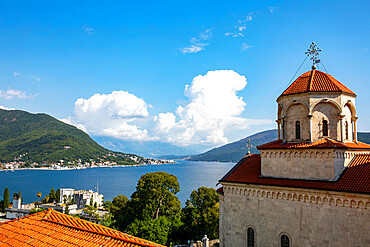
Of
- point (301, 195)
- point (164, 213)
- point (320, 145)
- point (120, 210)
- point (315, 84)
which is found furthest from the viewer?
point (120, 210)

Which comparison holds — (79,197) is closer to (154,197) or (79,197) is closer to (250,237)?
(154,197)

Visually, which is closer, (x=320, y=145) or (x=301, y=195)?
(x=301, y=195)

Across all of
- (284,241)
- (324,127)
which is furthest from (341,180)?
(284,241)

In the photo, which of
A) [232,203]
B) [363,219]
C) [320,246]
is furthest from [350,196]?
[232,203]

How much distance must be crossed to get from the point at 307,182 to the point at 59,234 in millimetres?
12389

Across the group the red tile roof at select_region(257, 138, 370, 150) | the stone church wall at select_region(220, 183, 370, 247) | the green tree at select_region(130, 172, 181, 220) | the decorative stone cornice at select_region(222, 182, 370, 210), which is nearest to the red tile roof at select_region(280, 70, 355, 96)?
the red tile roof at select_region(257, 138, 370, 150)

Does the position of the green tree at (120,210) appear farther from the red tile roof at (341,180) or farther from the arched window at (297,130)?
the arched window at (297,130)

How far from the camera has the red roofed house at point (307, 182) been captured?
1239cm

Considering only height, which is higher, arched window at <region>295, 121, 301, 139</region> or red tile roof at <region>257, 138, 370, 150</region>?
arched window at <region>295, 121, 301, 139</region>

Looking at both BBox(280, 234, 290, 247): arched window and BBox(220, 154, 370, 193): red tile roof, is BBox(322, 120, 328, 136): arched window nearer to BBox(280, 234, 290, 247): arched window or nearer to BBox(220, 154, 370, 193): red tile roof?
BBox(220, 154, 370, 193): red tile roof

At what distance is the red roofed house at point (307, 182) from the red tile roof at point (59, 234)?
25.1 ft

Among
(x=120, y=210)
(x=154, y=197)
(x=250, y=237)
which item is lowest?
(x=120, y=210)

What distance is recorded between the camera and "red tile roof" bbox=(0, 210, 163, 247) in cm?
1005

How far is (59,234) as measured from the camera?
10828 mm
